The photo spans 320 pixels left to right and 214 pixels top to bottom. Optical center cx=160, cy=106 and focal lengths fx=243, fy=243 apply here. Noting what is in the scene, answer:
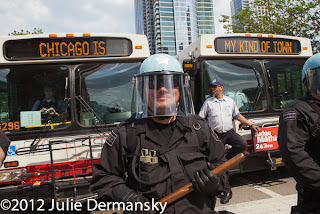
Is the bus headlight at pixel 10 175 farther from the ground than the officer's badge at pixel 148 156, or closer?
closer

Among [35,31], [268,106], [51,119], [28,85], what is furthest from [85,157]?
[35,31]

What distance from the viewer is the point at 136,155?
1.57 metres

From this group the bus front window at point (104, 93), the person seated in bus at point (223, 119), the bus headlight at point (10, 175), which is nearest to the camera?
the bus headlight at point (10, 175)

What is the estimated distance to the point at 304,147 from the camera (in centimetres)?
175

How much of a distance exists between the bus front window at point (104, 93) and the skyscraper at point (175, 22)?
94.6 meters

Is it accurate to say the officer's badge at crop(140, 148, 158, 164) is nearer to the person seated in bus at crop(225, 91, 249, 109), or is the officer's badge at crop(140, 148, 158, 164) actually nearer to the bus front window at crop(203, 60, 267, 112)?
the bus front window at crop(203, 60, 267, 112)

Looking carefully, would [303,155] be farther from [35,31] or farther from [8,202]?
[35,31]

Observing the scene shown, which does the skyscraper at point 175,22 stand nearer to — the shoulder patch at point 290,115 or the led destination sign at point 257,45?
the led destination sign at point 257,45

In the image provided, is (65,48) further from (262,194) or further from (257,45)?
(262,194)

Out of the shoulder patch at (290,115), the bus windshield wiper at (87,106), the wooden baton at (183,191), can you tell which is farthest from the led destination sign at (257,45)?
the wooden baton at (183,191)

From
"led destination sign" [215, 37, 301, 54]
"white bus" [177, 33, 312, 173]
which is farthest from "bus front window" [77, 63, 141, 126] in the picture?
"led destination sign" [215, 37, 301, 54]

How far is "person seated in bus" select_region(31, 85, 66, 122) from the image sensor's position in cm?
380

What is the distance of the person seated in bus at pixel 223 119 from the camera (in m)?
4.23

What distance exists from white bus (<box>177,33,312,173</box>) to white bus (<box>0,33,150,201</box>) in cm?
127
